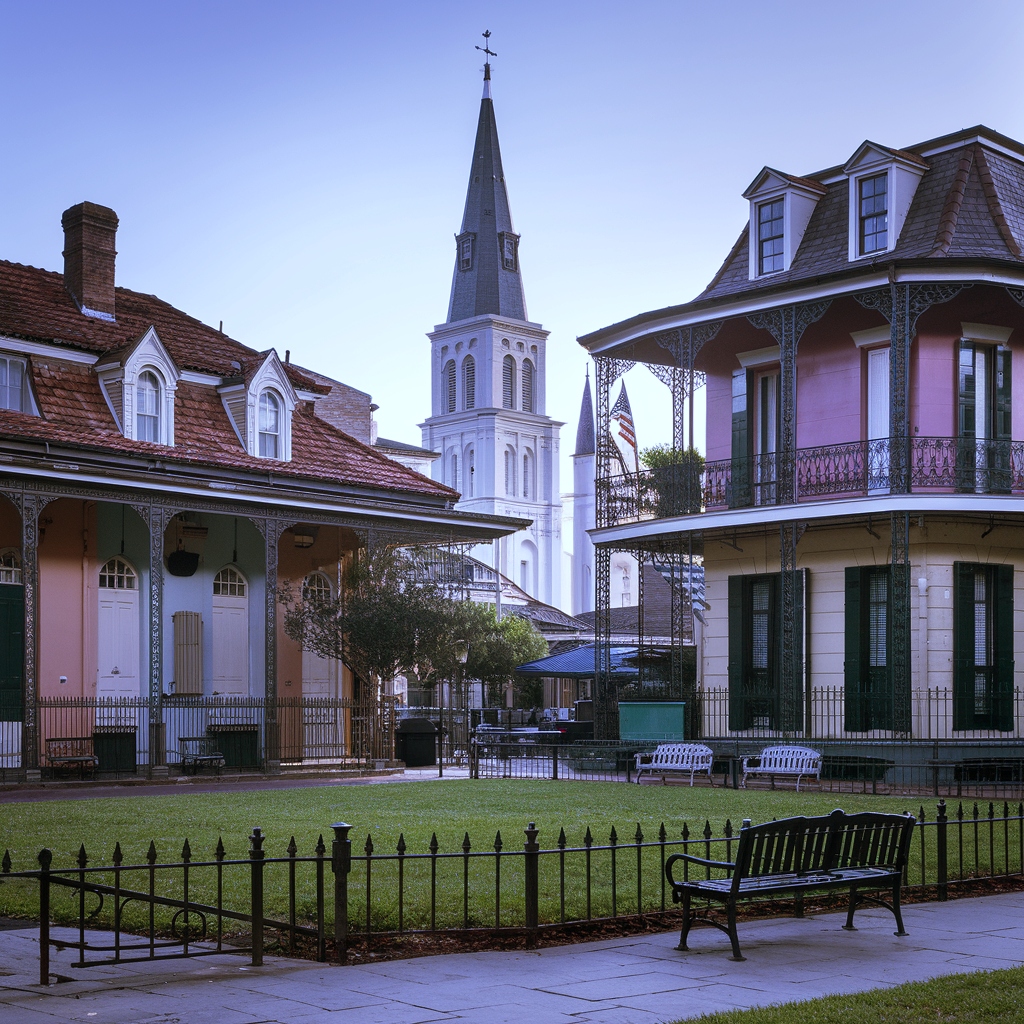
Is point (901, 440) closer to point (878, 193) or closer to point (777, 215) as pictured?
point (878, 193)

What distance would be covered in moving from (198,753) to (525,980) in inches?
723

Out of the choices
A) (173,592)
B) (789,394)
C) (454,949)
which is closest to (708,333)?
(789,394)

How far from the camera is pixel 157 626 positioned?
2380 cm

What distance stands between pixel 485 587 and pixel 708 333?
4606cm

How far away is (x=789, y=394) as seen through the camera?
24125 millimetres

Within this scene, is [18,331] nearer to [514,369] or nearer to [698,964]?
[698,964]

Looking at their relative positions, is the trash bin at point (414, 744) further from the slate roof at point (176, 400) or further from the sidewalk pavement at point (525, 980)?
the sidewalk pavement at point (525, 980)

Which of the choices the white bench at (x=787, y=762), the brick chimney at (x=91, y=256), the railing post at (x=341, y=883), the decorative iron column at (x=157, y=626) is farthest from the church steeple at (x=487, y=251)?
the railing post at (x=341, y=883)

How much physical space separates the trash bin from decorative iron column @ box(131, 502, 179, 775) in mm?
6519

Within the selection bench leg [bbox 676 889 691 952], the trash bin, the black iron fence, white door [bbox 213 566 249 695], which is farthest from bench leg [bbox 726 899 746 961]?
the trash bin

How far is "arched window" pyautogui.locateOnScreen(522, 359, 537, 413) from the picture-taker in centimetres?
11938

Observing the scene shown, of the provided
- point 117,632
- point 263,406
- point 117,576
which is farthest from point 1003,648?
point 117,576

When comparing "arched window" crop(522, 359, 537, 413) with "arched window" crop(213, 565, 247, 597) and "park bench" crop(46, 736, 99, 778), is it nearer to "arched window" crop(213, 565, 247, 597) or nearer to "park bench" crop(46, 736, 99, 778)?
"arched window" crop(213, 565, 247, 597)

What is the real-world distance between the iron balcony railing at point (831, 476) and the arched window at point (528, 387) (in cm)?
9295
